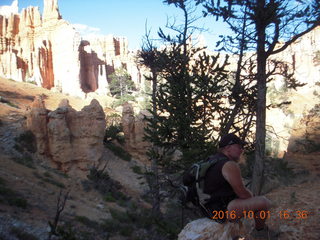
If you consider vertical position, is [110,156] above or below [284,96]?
below

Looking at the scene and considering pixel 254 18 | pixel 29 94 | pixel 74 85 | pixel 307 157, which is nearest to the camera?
pixel 254 18

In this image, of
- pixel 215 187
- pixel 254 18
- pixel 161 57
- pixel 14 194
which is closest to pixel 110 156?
pixel 14 194

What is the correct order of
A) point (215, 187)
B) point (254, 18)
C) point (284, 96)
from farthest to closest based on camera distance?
point (284, 96) → point (254, 18) → point (215, 187)

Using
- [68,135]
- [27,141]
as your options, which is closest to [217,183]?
[68,135]

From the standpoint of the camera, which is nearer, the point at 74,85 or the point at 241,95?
the point at 241,95

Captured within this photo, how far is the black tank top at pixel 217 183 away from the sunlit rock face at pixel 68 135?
13.4 meters

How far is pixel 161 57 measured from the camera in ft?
26.8

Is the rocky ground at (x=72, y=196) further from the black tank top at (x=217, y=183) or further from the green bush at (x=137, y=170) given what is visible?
the black tank top at (x=217, y=183)

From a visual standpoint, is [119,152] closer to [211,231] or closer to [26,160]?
[26,160]

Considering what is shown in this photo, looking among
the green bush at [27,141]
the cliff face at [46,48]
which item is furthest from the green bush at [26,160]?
the cliff face at [46,48]

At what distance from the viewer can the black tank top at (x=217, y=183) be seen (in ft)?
10.5

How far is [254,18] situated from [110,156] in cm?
1459

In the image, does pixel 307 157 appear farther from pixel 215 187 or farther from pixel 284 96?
pixel 284 96

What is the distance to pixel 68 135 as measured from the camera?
15.6 meters
